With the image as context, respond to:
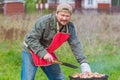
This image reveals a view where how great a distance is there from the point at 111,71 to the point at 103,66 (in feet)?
1.15

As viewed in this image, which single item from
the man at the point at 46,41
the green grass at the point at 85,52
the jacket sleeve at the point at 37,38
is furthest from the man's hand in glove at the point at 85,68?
the green grass at the point at 85,52

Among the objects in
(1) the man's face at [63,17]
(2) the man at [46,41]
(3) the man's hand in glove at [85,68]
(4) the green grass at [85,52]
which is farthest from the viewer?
(4) the green grass at [85,52]

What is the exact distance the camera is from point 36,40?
20.6 feet

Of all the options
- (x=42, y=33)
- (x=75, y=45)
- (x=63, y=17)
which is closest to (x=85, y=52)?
(x=75, y=45)


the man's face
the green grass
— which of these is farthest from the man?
the green grass

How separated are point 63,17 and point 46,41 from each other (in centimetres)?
57

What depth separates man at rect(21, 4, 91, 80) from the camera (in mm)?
6242

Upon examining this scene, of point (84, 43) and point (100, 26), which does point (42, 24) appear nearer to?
point (84, 43)

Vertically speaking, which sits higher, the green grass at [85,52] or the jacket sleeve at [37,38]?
the jacket sleeve at [37,38]

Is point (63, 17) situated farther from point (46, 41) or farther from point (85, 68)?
point (85, 68)

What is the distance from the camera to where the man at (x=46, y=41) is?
6.24 meters

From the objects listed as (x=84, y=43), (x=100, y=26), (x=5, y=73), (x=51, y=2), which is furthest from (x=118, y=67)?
(x=51, y=2)

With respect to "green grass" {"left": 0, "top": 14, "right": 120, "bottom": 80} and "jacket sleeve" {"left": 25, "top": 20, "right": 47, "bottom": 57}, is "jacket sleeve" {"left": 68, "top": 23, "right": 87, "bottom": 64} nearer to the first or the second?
"jacket sleeve" {"left": 25, "top": 20, "right": 47, "bottom": 57}

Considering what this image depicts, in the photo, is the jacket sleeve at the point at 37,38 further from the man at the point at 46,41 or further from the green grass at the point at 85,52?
the green grass at the point at 85,52
